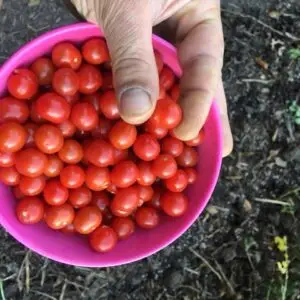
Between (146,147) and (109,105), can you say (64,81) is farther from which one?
(146,147)

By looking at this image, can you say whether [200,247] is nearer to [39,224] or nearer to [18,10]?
[39,224]

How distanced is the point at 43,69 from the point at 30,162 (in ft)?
0.81

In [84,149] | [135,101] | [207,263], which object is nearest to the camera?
[135,101]

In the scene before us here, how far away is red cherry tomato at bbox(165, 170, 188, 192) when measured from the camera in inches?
59.2

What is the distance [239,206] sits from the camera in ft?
6.32

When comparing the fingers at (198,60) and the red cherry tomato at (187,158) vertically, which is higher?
the fingers at (198,60)

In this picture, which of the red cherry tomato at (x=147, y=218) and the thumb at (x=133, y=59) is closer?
the thumb at (x=133, y=59)

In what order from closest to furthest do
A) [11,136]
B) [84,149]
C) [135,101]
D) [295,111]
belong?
[135,101] → [11,136] → [84,149] → [295,111]

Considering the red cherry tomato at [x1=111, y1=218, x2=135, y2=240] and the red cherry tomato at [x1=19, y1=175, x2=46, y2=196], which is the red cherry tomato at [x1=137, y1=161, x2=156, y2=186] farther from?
the red cherry tomato at [x1=19, y1=175, x2=46, y2=196]

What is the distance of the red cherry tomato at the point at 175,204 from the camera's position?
4.91ft

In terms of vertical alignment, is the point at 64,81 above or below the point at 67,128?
above

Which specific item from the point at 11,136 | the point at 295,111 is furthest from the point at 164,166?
the point at 295,111

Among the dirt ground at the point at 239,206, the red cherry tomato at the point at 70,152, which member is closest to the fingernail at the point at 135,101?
the red cherry tomato at the point at 70,152

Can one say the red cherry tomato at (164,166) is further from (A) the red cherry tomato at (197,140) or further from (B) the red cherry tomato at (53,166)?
(B) the red cherry tomato at (53,166)
